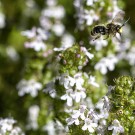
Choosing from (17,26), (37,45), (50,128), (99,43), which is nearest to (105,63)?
(99,43)

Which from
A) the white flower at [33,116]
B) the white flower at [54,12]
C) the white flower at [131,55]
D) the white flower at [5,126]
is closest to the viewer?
the white flower at [5,126]

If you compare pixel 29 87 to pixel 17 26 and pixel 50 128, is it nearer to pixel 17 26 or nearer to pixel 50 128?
pixel 50 128

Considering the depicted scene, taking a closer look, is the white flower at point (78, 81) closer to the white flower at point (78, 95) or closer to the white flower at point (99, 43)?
the white flower at point (78, 95)

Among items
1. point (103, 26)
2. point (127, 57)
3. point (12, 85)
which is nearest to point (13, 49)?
point (12, 85)

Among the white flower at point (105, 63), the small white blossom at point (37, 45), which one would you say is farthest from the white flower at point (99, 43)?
the small white blossom at point (37, 45)

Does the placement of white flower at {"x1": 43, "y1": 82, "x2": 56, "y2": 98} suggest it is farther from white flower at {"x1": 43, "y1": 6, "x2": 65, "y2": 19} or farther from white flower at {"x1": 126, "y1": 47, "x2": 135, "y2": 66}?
white flower at {"x1": 43, "y1": 6, "x2": 65, "y2": 19}
